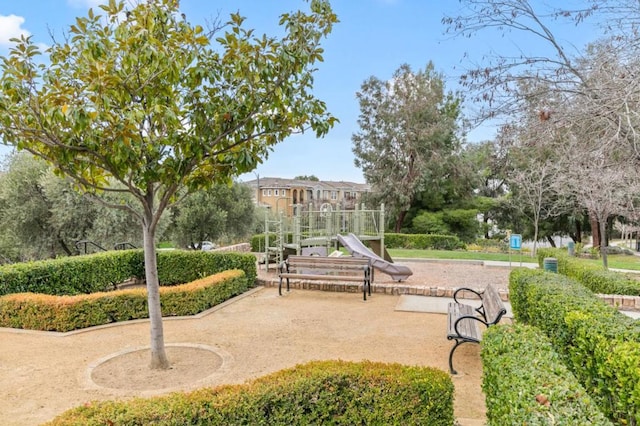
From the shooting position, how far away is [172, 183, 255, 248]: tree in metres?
18.2

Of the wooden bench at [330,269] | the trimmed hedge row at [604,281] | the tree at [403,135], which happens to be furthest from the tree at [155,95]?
the tree at [403,135]

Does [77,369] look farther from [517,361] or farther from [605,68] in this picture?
[605,68]

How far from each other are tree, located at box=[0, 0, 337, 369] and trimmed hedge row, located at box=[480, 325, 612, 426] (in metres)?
2.89

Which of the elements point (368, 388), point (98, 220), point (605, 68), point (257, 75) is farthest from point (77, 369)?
point (98, 220)

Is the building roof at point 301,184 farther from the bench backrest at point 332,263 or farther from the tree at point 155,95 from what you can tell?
the tree at point 155,95

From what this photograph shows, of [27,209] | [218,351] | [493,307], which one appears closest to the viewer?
[493,307]

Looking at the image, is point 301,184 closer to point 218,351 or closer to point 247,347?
point 247,347

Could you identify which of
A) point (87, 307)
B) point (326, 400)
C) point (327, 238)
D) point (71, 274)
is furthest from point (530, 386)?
point (327, 238)

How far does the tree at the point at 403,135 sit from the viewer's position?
82.4 feet

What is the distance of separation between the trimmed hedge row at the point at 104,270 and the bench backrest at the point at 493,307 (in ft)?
17.9

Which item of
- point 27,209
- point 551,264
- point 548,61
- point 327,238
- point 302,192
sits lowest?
point 551,264

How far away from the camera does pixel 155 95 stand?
4.18 metres

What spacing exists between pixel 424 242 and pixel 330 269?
44.0ft

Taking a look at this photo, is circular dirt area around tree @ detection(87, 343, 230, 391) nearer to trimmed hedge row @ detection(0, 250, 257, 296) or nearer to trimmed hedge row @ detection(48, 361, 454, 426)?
trimmed hedge row @ detection(48, 361, 454, 426)
